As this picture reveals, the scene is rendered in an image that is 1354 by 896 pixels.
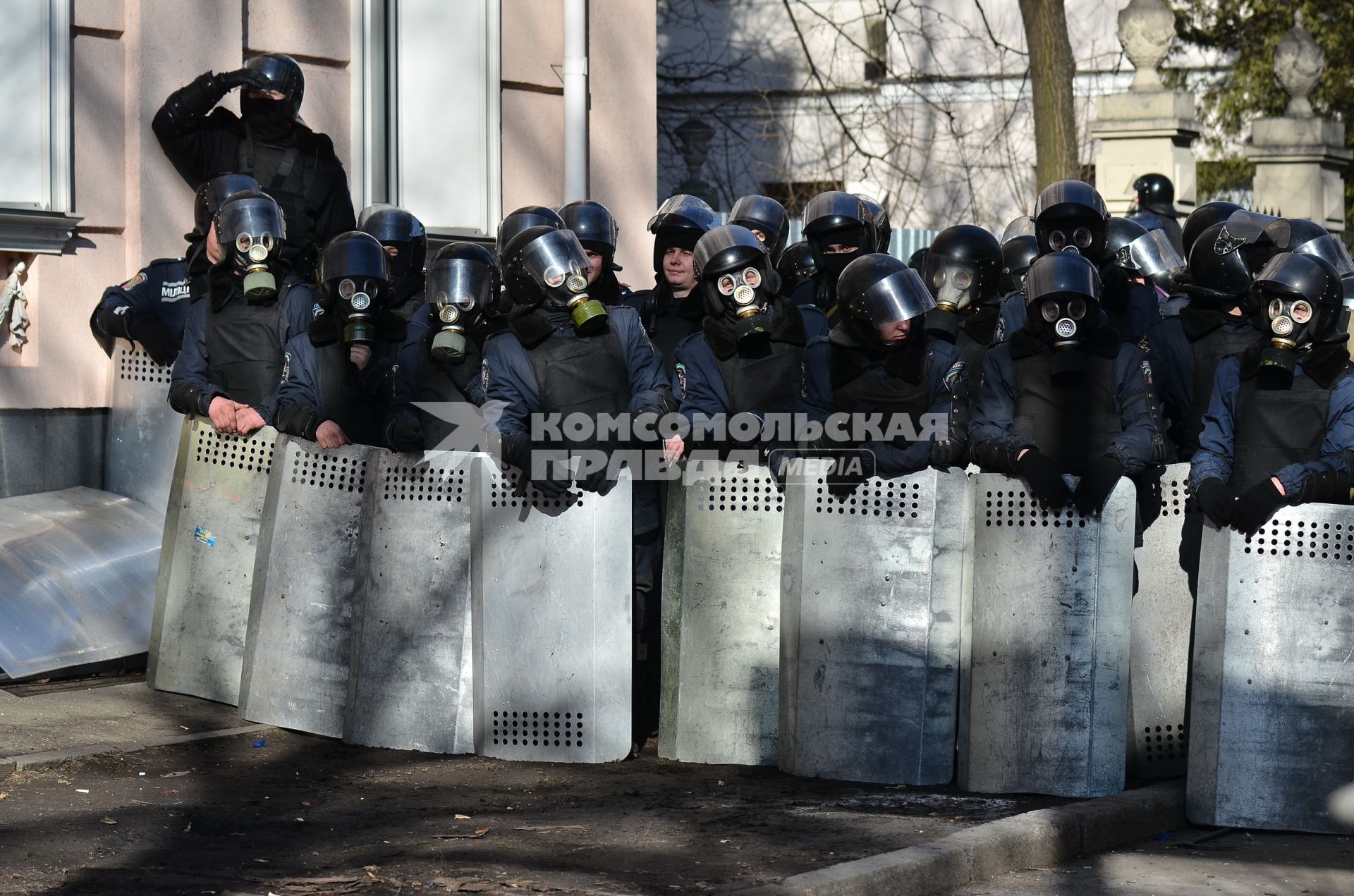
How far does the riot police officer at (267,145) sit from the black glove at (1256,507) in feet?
16.7

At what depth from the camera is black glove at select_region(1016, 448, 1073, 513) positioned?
683 cm

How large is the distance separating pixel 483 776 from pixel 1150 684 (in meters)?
2.49

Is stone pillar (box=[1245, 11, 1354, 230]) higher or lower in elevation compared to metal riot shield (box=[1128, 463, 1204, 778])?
higher

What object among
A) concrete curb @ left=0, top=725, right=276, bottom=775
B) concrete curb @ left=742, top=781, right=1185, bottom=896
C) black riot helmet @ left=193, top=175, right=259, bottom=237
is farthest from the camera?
black riot helmet @ left=193, top=175, right=259, bottom=237

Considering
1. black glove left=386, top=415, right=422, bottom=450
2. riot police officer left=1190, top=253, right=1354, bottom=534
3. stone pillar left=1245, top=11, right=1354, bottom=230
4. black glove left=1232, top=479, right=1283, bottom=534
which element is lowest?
black glove left=1232, top=479, right=1283, bottom=534

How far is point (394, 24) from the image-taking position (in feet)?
39.7

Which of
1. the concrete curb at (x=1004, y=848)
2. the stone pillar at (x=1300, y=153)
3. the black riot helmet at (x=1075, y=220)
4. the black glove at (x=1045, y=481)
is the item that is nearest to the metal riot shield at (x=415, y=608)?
the black glove at (x=1045, y=481)

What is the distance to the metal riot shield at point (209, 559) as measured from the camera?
26.7 feet

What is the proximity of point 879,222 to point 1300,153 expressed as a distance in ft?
41.0

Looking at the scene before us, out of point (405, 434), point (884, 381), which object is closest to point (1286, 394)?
point (884, 381)

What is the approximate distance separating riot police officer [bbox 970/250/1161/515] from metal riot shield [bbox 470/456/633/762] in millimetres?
1415

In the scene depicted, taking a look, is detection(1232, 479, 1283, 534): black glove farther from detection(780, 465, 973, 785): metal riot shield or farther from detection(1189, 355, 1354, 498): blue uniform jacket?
detection(780, 465, 973, 785): metal riot shield

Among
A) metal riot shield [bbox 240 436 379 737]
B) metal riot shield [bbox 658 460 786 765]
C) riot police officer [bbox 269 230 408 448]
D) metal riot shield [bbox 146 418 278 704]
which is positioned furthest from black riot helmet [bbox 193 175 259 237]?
metal riot shield [bbox 658 460 786 765]

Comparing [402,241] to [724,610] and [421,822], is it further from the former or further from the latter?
[421,822]
